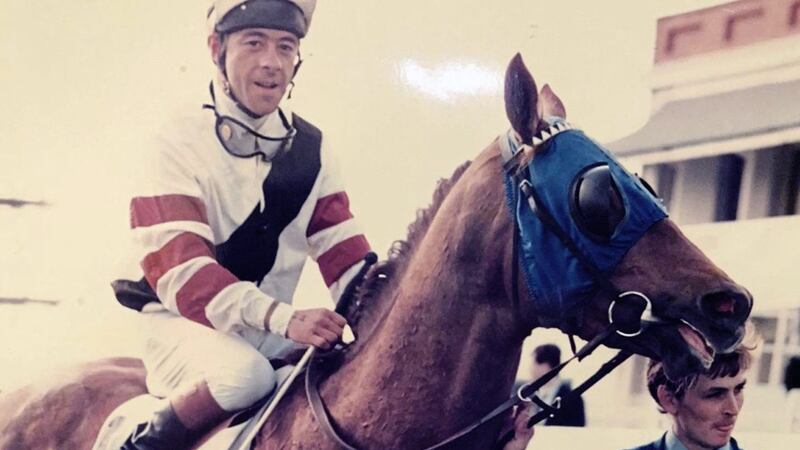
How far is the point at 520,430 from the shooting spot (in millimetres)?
2037

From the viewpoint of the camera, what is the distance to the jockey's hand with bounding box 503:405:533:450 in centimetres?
203

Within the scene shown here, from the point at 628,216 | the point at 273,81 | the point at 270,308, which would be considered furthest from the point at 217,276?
the point at 628,216

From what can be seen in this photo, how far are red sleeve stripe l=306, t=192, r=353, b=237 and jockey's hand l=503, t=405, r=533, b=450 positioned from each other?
64 centimetres

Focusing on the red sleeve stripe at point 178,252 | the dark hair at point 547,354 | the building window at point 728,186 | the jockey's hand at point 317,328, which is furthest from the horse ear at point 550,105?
the red sleeve stripe at point 178,252

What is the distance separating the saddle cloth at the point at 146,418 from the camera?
2148 millimetres

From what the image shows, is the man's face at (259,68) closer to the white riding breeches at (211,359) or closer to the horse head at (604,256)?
the white riding breeches at (211,359)

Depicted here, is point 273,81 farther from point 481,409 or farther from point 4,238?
point 4,238

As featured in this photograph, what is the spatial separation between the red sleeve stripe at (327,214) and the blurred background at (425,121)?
43 mm

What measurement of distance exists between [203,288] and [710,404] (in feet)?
3.18

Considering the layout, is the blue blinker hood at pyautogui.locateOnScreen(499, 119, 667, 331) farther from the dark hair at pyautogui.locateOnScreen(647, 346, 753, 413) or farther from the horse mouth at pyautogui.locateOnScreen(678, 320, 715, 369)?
the dark hair at pyautogui.locateOnScreen(647, 346, 753, 413)

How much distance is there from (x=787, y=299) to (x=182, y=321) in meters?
1.18

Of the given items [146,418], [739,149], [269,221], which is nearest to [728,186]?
[739,149]

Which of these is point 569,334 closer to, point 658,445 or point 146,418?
point 658,445

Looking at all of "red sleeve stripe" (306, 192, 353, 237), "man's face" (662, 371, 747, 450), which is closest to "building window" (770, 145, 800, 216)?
"man's face" (662, 371, 747, 450)
